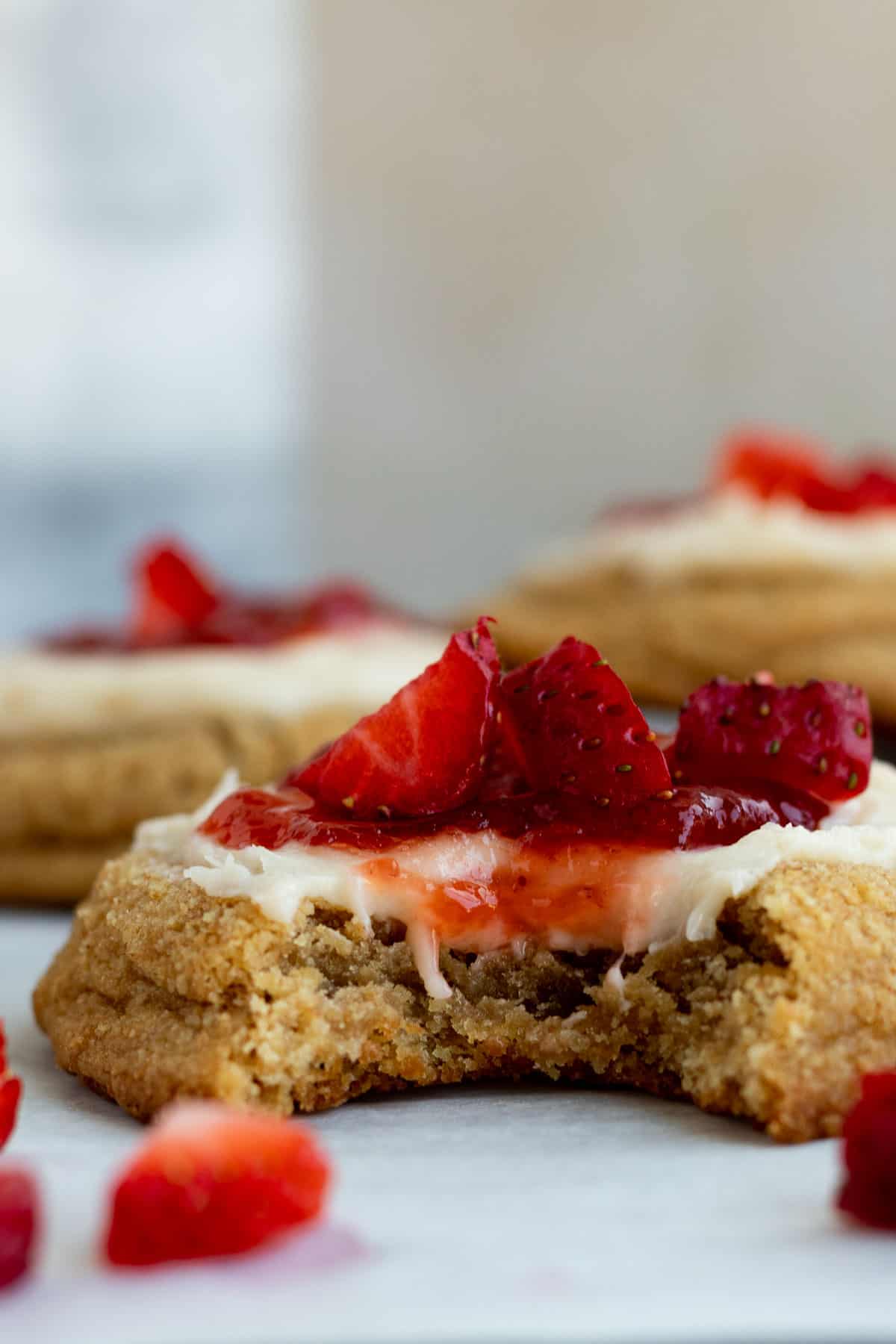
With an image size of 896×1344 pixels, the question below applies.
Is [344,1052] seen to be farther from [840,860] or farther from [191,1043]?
[840,860]

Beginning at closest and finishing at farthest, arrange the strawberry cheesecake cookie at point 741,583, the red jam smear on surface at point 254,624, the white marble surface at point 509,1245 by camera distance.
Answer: the white marble surface at point 509,1245, the red jam smear on surface at point 254,624, the strawberry cheesecake cookie at point 741,583

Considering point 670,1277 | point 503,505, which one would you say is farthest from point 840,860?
point 503,505

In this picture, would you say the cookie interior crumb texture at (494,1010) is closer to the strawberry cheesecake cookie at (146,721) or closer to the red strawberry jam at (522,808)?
the red strawberry jam at (522,808)

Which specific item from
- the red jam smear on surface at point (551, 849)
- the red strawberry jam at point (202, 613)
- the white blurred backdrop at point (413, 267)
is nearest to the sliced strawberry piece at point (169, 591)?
the red strawberry jam at point (202, 613)

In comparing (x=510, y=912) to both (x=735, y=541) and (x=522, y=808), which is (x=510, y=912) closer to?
(x=522, y=808)

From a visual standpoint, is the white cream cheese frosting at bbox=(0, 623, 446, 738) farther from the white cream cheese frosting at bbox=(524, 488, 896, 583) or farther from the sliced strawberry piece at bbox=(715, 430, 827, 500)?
the sliced strawberry piece at bbox=(715, 430, 827, 500)

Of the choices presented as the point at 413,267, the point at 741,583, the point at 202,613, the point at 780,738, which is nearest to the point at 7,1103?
the point at 780,738
